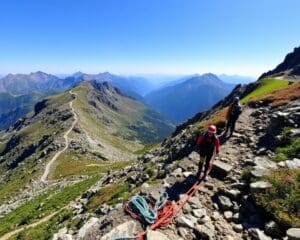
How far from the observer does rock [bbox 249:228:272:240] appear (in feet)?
40.2

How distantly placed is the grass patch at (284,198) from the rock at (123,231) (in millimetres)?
5020

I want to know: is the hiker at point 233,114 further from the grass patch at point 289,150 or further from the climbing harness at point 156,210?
the climbing harness at point 156,210

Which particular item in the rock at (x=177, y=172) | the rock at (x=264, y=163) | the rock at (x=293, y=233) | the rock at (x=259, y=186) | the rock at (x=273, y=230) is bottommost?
the rock at (x=177, y=172)

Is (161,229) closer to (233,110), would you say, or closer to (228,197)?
(228,197)

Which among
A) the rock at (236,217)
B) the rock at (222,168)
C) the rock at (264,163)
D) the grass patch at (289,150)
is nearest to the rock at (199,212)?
the rock at (236,217)

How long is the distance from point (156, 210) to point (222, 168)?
5490 mm

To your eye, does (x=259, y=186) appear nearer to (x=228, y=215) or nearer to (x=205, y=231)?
(x=228, y=215)

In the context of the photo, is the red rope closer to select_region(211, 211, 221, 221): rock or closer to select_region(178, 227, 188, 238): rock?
select_region(178, 227, 188, 238): rock

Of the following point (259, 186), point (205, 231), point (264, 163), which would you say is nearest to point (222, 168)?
point (264, 163)

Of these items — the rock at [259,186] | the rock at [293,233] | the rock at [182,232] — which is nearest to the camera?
the rock at [293,233]

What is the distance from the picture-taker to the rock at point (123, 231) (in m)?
13.4

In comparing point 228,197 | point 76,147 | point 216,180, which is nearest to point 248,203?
point 228,197

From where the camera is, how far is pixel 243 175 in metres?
16.6

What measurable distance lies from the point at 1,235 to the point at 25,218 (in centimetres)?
A: 315
